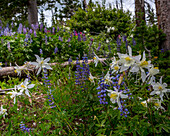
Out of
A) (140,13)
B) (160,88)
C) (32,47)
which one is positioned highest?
(140,13)

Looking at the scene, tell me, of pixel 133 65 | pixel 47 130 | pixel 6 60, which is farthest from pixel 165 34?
pixel 6 60

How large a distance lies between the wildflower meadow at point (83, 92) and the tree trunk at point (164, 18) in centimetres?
18

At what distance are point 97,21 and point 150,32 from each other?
7.01 metres

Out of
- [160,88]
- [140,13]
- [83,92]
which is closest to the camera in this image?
[160,88]

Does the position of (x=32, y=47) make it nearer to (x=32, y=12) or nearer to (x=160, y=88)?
(x=160, y=88)

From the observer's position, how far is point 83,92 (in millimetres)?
1914

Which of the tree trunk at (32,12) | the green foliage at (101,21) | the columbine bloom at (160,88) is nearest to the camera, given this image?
the columbine bloom at (160,88)

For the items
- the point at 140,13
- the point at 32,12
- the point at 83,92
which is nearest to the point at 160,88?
the point at 83,92

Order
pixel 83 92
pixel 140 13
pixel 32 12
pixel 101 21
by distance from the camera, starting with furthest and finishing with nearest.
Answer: pixel 101 21 → pixel 32 12 → pixel 140 13 → pixel 83 92

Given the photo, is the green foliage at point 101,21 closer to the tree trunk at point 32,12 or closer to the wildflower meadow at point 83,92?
the tree trunk at point 32,12

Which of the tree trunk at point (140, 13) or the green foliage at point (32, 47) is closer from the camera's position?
the tree trunk at point (140, 13)

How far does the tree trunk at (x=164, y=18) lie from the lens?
99.6 inches

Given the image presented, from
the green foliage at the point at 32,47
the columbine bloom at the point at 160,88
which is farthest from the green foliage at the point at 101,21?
the columbine bloom at the point at 160,88

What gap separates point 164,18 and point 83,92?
1880 mm
